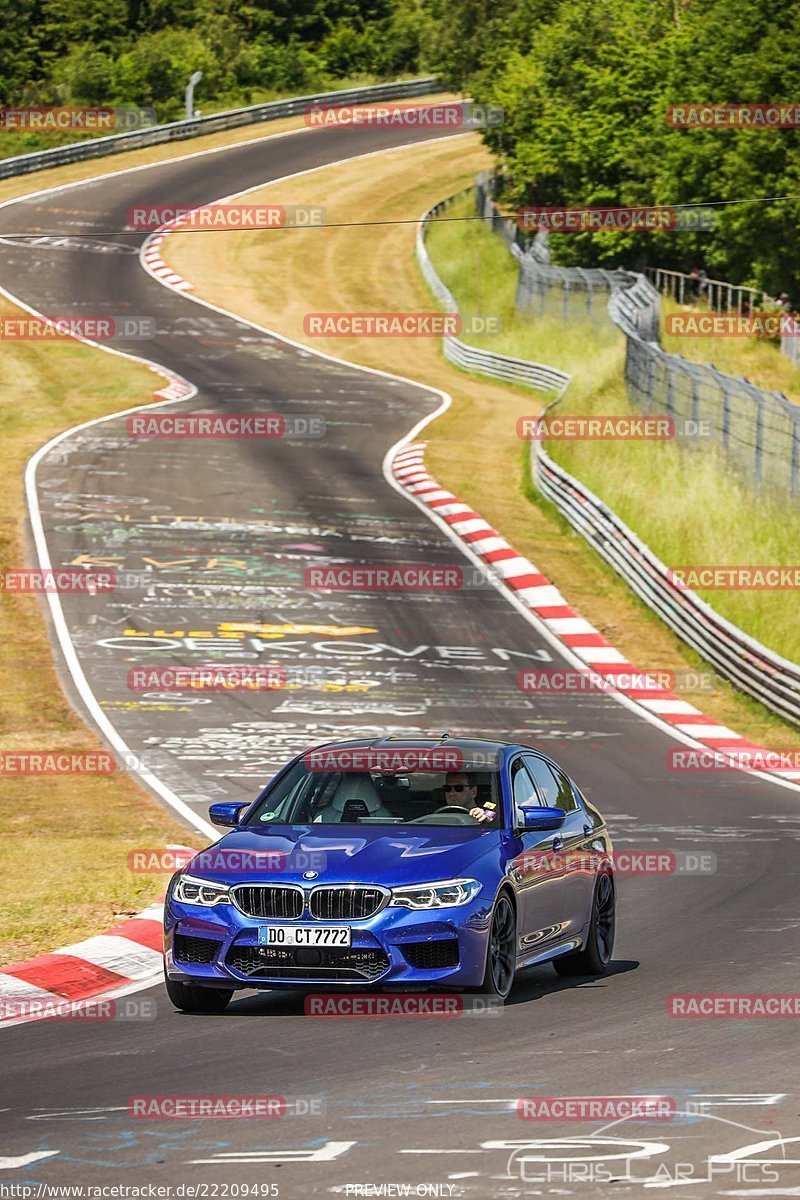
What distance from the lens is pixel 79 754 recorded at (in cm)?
2230

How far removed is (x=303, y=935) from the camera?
34.0ft

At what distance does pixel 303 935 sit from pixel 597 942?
2524mm

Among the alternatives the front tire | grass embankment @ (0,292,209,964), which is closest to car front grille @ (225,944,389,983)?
the front tire

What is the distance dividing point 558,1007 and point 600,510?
78.1 feet

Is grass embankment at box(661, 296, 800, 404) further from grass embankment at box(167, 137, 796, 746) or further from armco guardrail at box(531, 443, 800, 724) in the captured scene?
armco guardrail at box(531, 443, 800, 724)

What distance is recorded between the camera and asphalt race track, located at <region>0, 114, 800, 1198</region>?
7.40 meters

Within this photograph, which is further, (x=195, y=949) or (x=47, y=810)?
(x=47, y=810)

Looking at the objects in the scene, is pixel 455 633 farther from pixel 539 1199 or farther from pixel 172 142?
pixel 172 142

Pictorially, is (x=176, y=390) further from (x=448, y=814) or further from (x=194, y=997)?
(x=194, y=997)

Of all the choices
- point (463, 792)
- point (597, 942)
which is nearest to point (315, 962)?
point (463, 792)

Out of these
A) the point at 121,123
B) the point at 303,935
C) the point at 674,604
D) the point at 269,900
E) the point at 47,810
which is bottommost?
the point at 674,604

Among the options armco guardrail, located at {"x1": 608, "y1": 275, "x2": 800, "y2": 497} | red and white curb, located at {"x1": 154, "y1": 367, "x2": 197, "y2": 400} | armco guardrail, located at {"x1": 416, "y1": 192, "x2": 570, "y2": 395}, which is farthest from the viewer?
armco guardrail, located at {"x1": 416, "y1": 192, "x2": 570, "y2": 395}

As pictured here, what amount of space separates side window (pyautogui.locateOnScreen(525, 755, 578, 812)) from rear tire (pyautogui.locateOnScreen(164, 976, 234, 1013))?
8.22 feet

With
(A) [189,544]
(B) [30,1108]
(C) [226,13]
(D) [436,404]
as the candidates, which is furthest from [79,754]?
(C) [226,13]
